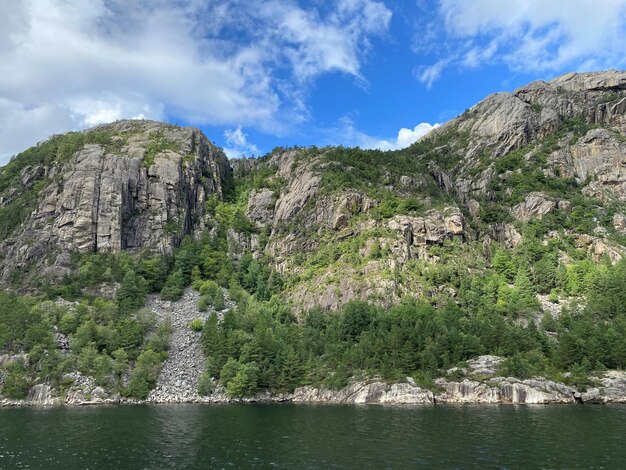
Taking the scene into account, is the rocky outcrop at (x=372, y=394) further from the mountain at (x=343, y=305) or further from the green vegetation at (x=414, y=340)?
the green vegetation at (x=414, y=340)

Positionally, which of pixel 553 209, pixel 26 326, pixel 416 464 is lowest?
pixel 416 464

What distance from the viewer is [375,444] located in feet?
195

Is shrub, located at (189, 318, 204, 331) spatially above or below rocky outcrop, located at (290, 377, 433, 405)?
above

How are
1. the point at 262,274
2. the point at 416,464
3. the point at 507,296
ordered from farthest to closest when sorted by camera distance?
1. the point at 262,274
2. the point at 507,296
3. the point at 416,464

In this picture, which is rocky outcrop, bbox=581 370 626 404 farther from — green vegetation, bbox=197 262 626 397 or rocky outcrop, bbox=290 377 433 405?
rocky outcrop, bbox=290 377 433 405

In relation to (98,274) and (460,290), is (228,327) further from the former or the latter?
(460,290)

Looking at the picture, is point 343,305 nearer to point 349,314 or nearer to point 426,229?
point 349,314

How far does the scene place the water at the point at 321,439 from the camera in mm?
50438

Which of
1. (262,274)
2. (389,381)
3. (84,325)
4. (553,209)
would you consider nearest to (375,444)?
(389,381)

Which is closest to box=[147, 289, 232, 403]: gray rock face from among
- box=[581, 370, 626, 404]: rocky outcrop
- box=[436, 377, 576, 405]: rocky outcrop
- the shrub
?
the shrub

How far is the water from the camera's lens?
165ft

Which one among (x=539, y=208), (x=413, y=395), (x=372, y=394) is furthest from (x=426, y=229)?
(x=372, y=394)

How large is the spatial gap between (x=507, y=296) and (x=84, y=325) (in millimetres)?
123903

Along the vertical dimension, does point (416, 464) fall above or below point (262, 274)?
below
